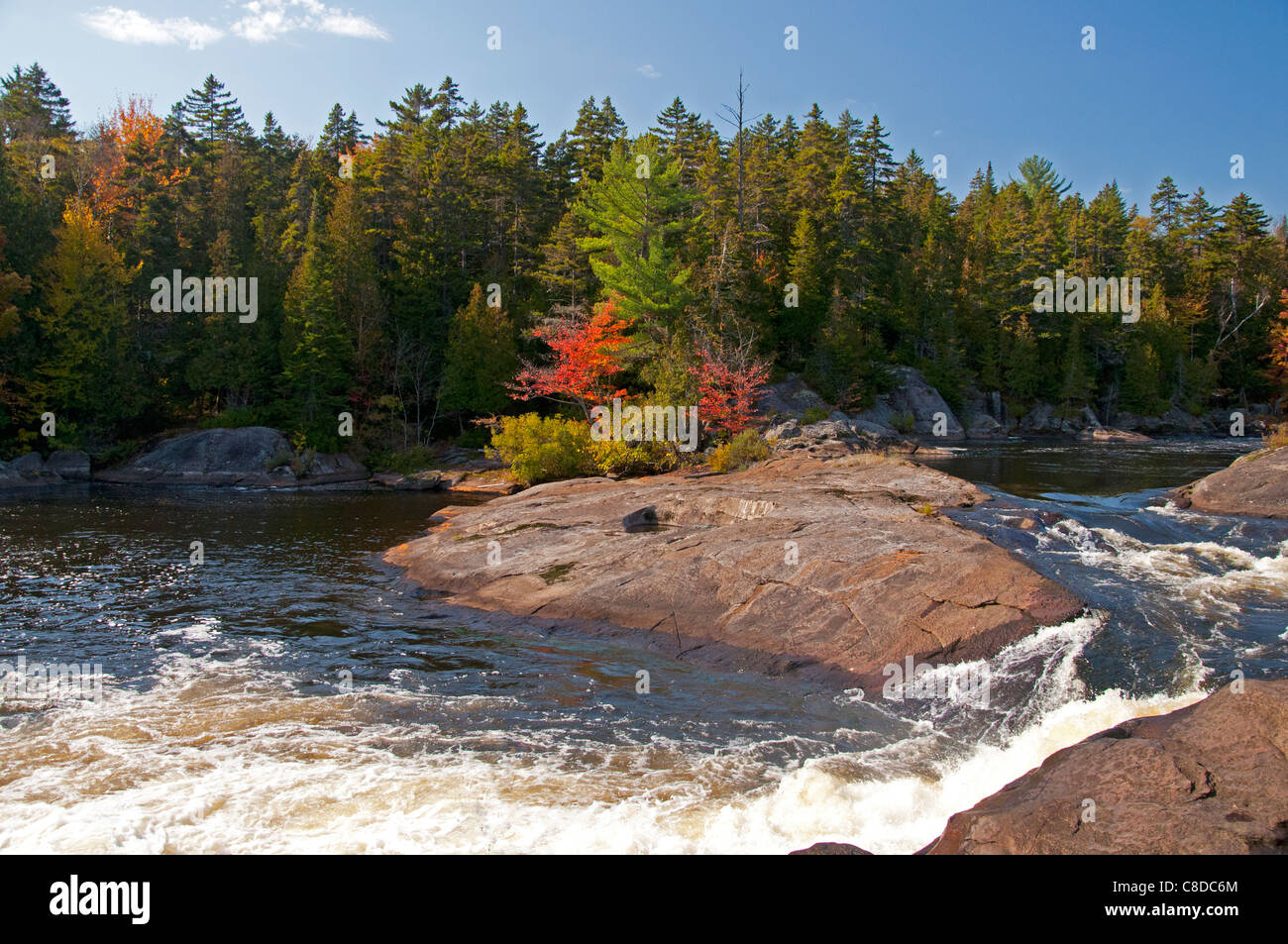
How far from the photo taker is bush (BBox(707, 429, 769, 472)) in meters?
26.1

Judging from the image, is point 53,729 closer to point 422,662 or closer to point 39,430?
point 422,662

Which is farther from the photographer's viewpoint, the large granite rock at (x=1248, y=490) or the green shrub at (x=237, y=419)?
the green shrub at (x=237, y=419)

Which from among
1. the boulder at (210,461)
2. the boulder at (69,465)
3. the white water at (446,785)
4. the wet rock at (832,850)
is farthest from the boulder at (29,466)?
the wet rock at (832,850)

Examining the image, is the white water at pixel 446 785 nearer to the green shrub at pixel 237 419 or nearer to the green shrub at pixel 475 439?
the green shrub at pixel 237 419

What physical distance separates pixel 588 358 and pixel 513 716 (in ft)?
83.7

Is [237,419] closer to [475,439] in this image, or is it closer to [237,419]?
[237,419]

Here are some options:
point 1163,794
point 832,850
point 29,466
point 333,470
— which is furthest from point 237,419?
point 1163,794

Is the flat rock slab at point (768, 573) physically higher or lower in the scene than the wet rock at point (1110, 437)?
lower

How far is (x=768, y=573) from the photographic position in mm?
13109

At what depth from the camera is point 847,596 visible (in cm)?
1192

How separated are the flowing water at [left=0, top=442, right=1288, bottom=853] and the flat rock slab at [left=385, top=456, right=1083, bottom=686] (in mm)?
675

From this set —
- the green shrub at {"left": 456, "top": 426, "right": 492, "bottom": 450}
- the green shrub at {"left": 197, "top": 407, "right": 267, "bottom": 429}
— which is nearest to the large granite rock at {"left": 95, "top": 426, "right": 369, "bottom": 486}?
the green shrub at {"left": 197, "top": 407, "right": 267, "bottom": 429}

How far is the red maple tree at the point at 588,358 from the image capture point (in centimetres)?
3381

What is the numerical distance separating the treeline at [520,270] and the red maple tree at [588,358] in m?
0.87
